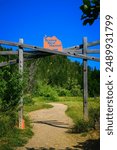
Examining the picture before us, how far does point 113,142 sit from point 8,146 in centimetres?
838

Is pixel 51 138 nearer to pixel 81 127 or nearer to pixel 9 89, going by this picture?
pixel 81 127

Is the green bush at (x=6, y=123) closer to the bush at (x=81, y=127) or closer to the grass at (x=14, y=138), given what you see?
the grass at (x=14, y=138)

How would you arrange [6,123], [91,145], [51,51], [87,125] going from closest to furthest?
[91,145] < [6,123] < [87,125] < [51,51]

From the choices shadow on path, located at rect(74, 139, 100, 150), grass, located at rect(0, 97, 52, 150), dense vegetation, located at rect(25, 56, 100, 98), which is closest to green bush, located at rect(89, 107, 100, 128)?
shadow on path, located at rect(74, 139, 100, 150)

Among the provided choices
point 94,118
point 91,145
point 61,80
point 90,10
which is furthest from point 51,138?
point 61,80

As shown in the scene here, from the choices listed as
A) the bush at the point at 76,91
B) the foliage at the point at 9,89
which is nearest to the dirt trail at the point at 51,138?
the foliage at the point at 9,89

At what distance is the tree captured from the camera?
298 centimetres

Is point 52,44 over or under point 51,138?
over

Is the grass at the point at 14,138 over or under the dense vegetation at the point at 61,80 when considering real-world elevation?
under

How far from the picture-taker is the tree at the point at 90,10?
2979 mm

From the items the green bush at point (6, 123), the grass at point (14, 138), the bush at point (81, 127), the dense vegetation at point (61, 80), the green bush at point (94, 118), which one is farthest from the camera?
the dense vegetation at point (61, 80)

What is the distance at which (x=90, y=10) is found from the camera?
9.98 feet

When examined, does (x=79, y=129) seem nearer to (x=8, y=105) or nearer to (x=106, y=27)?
(x=8, y=105)

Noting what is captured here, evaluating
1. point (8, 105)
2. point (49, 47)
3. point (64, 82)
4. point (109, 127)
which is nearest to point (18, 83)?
point (8, 105)
